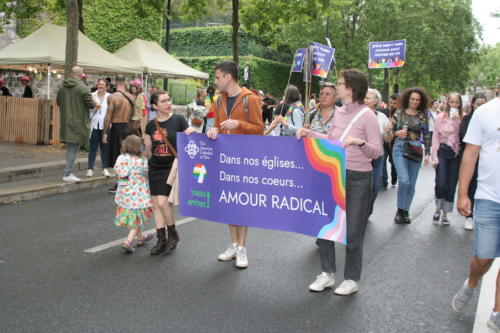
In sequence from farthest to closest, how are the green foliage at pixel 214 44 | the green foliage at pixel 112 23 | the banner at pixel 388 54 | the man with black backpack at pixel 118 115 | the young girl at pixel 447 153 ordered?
1. the green foliage at pixel 214 44
2. the green foliage at pixel 112 23
3. the banner at pixel 388 54
4. the man with black backpack at pixel 118 115
5. the young girl at pixel 447 153

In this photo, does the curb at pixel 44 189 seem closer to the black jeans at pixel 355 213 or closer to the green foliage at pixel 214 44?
the black jeans at pixel 355 213

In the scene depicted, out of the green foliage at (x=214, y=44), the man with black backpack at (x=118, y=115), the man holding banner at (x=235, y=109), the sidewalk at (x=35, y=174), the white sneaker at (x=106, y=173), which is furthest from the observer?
the green foliage at (x=214, y=44)

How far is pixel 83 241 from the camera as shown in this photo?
656 centimetres

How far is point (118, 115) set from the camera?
10.3 m

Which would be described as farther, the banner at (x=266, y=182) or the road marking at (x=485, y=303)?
the banner at (x=266, y=182)

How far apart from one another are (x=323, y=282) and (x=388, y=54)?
1610cm

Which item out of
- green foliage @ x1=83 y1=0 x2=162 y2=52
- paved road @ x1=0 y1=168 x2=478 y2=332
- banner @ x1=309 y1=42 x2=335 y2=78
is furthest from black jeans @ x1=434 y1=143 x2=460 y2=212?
green foliage @ x1=83 y1=0 x2=162 y2=52

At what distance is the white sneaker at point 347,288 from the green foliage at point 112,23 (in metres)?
25.0

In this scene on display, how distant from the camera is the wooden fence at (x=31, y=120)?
15242 mm

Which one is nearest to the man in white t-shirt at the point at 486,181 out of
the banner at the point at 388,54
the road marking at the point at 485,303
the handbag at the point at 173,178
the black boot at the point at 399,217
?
the road marking at the point at 485,303

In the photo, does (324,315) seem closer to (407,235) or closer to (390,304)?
(390,304)

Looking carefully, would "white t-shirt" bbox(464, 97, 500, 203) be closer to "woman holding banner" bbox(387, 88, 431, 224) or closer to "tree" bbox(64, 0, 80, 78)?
"woman holding banner" bbox(387, 88, 431, 224)

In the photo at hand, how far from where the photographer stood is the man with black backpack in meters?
10.1

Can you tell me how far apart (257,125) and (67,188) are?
5584mm
